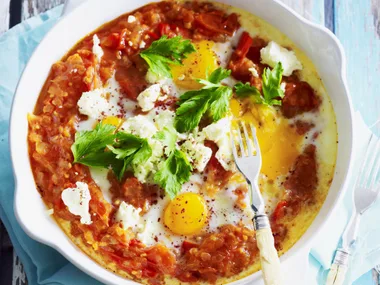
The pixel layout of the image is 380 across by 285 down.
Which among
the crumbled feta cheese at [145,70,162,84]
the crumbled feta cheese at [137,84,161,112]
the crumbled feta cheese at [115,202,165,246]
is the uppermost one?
the crumbled feta cheese at [145,70,162,84]

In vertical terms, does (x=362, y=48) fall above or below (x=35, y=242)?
above

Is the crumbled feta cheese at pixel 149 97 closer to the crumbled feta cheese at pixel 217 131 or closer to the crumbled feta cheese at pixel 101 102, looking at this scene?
the crumbled feta cheese at pixel 101 102

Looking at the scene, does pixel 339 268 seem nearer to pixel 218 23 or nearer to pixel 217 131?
pixel 217 131

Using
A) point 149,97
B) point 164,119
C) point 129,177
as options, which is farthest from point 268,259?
point 149,97

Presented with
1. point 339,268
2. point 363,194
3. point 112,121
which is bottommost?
point 339,268

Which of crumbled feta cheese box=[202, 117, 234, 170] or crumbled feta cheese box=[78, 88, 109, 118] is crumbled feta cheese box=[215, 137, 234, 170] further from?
crumbled feta cheese box=[78, 88, 109, 118]

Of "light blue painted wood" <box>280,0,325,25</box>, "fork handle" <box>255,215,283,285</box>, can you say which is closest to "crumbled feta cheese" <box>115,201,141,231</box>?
"fork handle" <box>255,215,283,285</box>

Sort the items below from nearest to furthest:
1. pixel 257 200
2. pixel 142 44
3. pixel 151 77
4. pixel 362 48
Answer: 1. pixel 257 200
2. pixel 151 77
3. pixel 142 44
4. pixel 362 48
